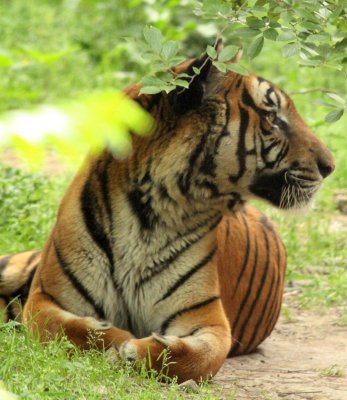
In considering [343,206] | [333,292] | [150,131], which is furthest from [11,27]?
[150,131]

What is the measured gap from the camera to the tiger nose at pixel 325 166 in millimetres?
4027

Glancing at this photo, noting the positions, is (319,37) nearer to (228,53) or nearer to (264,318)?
(228,53)

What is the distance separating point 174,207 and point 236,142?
0.36 metres

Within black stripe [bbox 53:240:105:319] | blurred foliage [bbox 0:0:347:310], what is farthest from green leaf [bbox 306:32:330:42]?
black stripe [bbox 53:240:105:319]

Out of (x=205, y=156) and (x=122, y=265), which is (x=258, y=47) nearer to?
(x=205, y=156)

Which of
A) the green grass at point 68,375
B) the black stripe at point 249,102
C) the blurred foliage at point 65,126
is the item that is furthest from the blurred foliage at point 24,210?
the blurred foliage at point 65,126

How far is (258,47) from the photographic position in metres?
A: 3.77

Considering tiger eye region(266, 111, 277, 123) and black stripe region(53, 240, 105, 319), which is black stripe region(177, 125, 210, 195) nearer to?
tiger eye region(266, 111, 277, 123)

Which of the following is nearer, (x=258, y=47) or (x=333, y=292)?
(x=258, y=47)

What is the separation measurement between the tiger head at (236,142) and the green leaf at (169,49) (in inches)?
11.4

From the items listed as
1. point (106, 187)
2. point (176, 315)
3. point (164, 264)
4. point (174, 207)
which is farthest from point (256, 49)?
point (176, 315)

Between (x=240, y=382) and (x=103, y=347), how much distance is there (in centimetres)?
65

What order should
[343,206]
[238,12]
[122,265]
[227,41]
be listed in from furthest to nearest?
1. [227,41]
2. [343,206]
3. [122,265]
4. [238,12]

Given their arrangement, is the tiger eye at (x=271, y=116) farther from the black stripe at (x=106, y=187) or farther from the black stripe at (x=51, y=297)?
the black stripe at (x=51, y=297)
